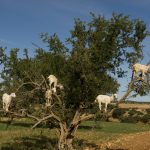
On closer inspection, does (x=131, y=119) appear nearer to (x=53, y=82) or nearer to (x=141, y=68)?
(x=141, y=68)

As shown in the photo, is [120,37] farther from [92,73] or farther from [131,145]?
[131,145]

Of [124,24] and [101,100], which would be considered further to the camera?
[124,24]

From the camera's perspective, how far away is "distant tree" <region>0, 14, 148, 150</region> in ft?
73.0

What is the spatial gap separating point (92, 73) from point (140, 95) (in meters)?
2.70

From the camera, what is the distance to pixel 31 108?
23016mm

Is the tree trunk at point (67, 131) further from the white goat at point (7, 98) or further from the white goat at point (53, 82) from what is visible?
the white goat at point (7, 98)

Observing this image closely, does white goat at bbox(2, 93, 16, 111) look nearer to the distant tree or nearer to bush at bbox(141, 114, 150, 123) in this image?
the distant tree

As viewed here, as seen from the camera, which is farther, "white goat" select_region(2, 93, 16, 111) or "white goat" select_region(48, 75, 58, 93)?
"white goat" select_region(2, 93, 16, 111)

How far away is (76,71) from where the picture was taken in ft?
72.7

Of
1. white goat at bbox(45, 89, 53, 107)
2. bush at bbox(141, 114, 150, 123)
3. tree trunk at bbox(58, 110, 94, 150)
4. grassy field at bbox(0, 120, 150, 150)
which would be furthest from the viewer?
bush at bbox(141, 114, 150, 123)

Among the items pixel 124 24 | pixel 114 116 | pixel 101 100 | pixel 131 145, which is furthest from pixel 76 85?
pixel 114 116

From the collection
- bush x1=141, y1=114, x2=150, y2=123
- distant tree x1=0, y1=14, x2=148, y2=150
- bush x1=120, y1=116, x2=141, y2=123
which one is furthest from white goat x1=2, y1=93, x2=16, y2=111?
bush x1=120, y1=116, x2=141, y2=123

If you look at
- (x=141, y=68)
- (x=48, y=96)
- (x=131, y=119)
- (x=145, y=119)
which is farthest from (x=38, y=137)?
(x=131, y=119)

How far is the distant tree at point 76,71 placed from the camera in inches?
876
